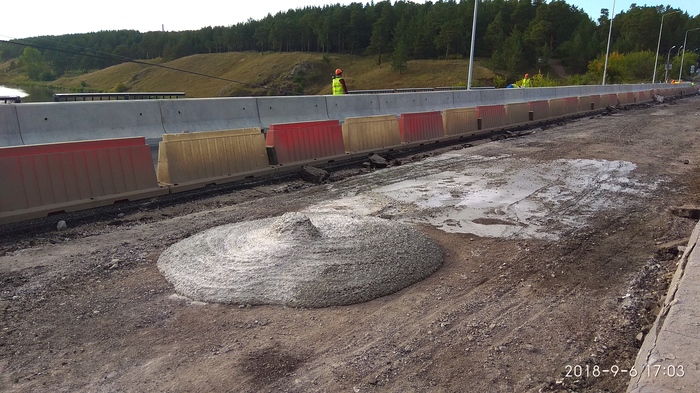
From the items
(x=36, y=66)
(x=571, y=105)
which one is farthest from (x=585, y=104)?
(x=36, y=66)

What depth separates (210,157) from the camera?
8344 millimetres

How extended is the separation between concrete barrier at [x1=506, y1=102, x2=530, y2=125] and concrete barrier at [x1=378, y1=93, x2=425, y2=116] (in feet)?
12.1

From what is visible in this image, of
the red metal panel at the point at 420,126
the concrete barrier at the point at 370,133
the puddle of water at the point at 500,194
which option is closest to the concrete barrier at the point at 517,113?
the red metal panel at the point at 420,126

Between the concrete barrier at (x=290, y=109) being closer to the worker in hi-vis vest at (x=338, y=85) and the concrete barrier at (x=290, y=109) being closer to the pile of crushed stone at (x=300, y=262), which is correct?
the worker in hi-vis vest at (x=338, y=85)

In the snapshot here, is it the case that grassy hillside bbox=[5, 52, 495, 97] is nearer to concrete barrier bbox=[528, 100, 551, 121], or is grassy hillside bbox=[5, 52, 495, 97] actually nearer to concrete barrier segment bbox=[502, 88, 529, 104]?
concrete barrier segment bbox=[502, 88, 529, 104]

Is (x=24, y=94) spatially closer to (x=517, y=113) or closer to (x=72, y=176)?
(x=72, y=176)

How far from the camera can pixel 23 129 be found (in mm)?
7621

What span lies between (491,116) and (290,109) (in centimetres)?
813

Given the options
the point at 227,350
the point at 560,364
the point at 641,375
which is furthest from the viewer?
the point at 227,350

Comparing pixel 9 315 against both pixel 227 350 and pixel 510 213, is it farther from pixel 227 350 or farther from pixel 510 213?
pixel 510 213

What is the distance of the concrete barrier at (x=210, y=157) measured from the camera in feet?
25.6

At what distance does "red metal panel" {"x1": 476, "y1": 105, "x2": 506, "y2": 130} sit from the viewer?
16.4m

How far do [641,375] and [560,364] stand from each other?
540mm

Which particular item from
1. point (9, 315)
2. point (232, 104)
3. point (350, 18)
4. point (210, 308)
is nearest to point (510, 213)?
point (210, 308)
